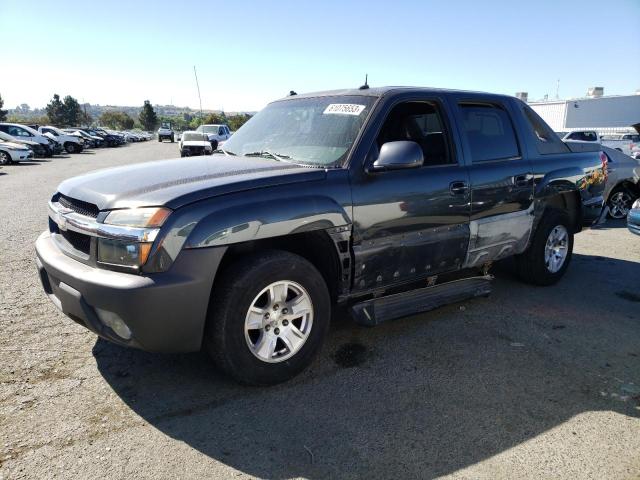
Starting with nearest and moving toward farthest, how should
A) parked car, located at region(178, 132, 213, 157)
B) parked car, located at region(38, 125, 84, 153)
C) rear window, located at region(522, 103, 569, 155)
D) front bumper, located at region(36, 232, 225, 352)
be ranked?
1. front bumper, located at region(36, 232, 225, 352)
2. rear window, located at region(522, 103, 569, 155)
3. parked car, located at region(178, 132, 213, 157)
4. parked car, located at region(38, 125, 84, 153)

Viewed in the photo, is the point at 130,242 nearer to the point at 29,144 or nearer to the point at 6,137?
the point at 6,137

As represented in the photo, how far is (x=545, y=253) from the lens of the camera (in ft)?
16.3

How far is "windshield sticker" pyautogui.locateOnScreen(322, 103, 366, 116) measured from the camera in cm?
355

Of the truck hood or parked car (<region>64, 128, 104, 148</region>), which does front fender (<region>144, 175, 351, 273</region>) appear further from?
parked car (<region>64, 128, 104, 148</region>)

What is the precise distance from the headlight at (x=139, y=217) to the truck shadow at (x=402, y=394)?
1.10 meters

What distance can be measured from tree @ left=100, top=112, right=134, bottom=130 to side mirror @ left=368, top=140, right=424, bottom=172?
11023 cm

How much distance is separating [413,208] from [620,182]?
6.95 metres

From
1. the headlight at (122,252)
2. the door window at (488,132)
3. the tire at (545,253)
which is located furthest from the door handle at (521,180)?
the headlight at (122,252)

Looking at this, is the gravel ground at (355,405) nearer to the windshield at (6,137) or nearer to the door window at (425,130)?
the door window at (425,130)

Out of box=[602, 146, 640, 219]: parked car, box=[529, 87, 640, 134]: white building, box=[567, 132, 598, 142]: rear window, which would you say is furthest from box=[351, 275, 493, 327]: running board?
box=[529, 87, 640, 134]: white building

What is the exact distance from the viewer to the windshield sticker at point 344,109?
3.55 metres

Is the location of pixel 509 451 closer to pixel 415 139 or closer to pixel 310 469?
pixel 310 469

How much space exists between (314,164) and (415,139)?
104cm

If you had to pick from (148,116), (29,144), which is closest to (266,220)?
(29,144)
